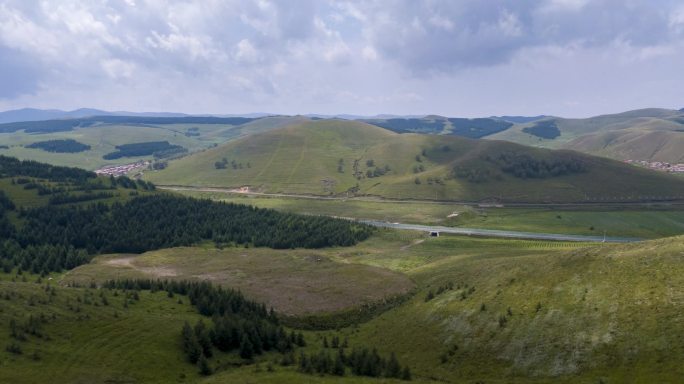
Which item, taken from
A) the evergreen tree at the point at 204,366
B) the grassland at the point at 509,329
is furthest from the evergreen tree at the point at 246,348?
the evergreen tree at the point at 204,366

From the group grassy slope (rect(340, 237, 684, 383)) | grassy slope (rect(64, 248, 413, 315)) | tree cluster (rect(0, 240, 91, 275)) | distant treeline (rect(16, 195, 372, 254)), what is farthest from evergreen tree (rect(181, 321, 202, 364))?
distant treeline (rect(16, 195, 372, 254))

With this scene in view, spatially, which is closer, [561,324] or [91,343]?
[91,343]

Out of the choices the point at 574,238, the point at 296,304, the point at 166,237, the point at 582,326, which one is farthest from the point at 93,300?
the point at 574,238

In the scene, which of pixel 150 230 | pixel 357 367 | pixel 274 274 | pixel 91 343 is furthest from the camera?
pixel 150 230

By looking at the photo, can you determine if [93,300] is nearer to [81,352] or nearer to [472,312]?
[81,352]

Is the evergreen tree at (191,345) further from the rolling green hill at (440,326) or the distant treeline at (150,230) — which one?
the distant treeline at (150,230)

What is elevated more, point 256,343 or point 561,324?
point 561,324

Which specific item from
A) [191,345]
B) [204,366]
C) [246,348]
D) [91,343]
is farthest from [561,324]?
[91,343]

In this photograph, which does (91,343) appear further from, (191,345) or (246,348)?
(246,348)

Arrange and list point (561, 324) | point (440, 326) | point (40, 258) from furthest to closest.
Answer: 1. point (40, 258)
2. point (440, 326)
3. point (561, 324)
